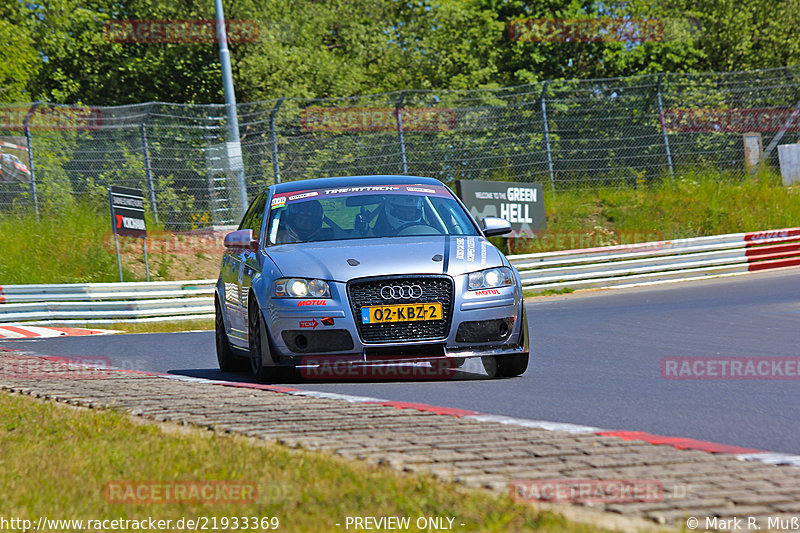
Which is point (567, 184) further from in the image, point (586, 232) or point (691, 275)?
point (691, 275)

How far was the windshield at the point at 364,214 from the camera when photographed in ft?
30.0

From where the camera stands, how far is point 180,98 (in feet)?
108

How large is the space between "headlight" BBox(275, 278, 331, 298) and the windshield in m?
0.89

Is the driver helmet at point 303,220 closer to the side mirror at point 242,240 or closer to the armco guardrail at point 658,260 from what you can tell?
the side mirror at point 242,240

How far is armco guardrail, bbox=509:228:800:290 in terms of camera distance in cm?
2134

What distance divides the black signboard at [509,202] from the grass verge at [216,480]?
53.9 ft

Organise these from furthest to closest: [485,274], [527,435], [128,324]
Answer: [128,324]
[485,274]
[527,435]

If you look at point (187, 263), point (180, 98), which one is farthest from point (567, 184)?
point (180, 98)

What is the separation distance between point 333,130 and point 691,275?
7625mm

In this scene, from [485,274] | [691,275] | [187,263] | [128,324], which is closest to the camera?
[485,274]

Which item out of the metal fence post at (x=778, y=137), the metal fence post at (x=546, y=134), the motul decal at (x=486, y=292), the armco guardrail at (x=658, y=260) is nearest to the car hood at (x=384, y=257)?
the motul decal at (x=486, y=292)

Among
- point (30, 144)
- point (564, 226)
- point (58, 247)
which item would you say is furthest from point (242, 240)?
point (564, 226)

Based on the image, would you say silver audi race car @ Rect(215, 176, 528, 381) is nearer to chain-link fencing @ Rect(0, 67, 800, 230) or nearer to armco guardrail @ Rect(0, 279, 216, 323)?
armco guardrail @ Rect(0, 279, 216, 323)

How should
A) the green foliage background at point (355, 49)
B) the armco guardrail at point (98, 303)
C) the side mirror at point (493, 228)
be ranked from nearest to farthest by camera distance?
the side mirror at point (493, 228), the armco guardrail at point (98, 303), the green foliage background at point (355, 49)
